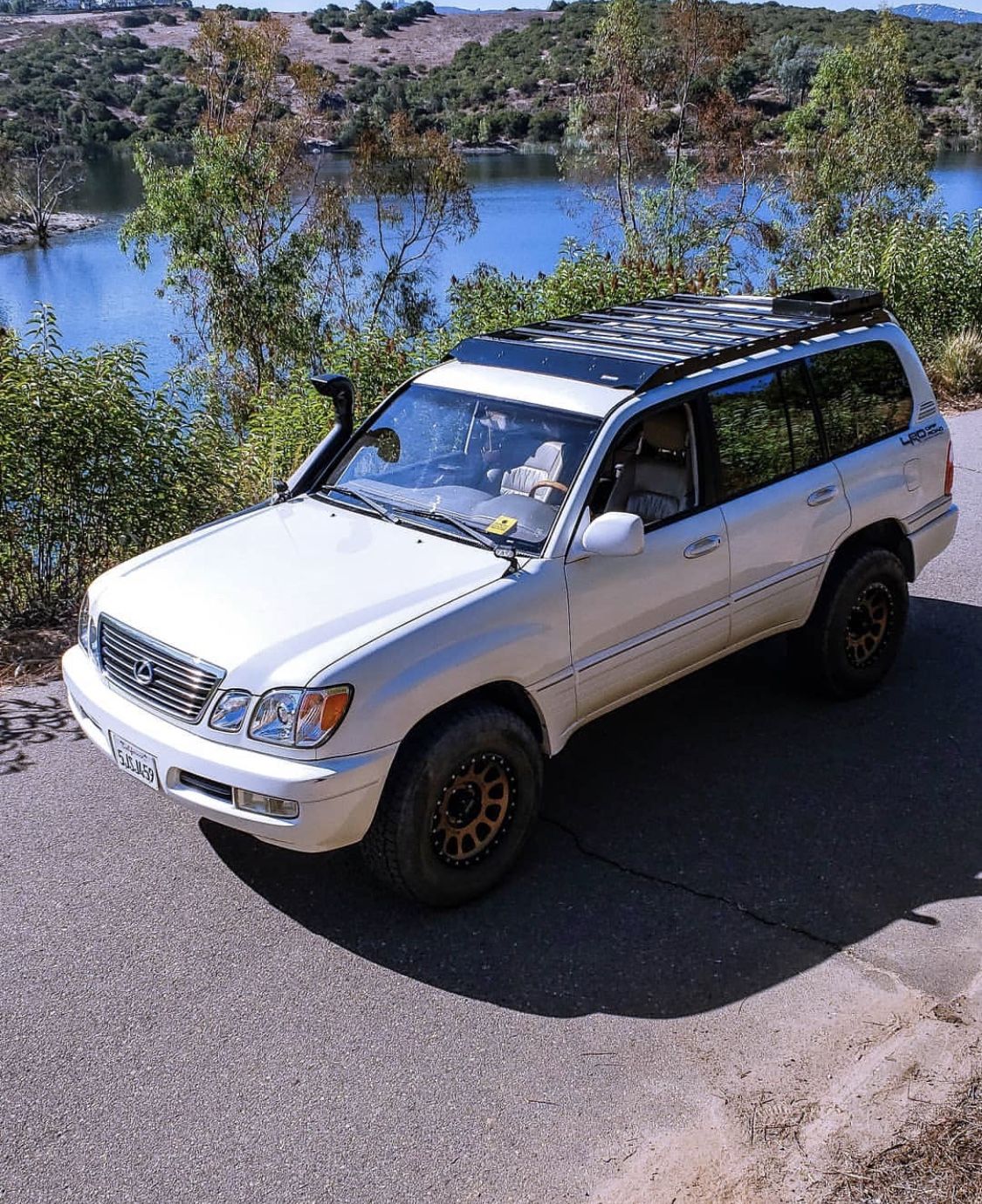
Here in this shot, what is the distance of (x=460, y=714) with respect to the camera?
431cm

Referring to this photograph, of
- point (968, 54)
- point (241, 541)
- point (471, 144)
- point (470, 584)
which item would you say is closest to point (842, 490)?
point (470, 584)

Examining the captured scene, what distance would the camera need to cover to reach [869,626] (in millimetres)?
6109

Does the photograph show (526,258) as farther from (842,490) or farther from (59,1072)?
(59,1072)

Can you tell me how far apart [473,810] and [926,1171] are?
190 centimetres

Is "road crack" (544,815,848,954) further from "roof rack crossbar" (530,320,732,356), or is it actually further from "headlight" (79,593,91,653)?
"roof rack crossbar" (530,320,732,356)

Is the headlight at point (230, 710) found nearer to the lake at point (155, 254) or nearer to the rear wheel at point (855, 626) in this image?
the rear wheel at point (855, 626)

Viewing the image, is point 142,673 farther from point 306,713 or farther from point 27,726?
point 27,726

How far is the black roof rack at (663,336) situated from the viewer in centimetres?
516

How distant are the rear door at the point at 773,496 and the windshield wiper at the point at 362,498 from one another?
1473mm

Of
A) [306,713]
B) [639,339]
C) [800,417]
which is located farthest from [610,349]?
[306,713]

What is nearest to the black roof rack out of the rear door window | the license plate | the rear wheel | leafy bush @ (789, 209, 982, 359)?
the rear door window

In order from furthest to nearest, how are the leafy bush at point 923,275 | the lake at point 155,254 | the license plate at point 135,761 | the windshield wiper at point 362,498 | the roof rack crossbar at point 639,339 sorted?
the lake at point 155,254 < the leafy bush at point 923,275 < the roof rack crossbar at point 639,339 < the windshield wiper at point 362,498 < the license plate at point 135,761

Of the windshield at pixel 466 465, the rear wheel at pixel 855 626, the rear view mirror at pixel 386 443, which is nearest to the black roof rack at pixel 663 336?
the windshield at pixel 466 465

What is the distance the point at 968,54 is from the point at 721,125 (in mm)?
50128
